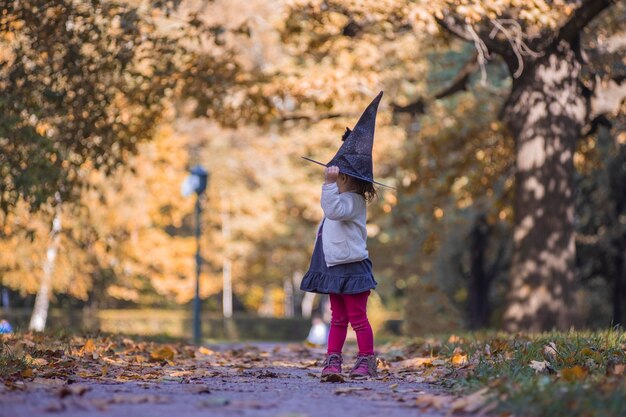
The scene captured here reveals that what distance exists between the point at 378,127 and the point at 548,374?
15.9m

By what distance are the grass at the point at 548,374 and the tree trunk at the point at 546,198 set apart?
13.4ft

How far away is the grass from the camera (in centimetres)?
464

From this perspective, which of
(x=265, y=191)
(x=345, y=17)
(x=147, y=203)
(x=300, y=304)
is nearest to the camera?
(x=345, y=17)

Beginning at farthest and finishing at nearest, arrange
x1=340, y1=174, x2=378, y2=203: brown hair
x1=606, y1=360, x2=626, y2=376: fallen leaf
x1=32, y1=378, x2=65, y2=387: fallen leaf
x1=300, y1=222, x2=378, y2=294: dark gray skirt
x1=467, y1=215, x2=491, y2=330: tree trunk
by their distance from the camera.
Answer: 1. x1=467, y1=215, x2=491, y2=330: tree trunk
2. x1=340, y1=174, x2=378, y2=203: brown hair
3. x1=300, y1=222, x2=378, y2=294: dark gray skirt
4. x1=32, y1=378, x2=65, y2=387: fallen leaf
5. x1=606, y1=360, x2=626, y2=376: fallen leaf

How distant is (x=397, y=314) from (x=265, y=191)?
2178cm

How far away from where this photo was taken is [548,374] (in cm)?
630

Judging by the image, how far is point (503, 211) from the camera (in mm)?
18969

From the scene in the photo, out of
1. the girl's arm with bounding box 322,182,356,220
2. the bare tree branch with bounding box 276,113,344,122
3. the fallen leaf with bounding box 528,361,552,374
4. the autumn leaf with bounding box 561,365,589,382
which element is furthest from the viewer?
the bare tree branch with bounding box 276,113,344,122

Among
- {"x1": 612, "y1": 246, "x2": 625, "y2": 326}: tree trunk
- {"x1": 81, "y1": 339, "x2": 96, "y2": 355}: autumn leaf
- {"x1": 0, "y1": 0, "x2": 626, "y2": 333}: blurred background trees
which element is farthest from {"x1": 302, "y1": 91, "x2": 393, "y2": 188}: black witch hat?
{"x1": 612, "y1": 246, "x2": 625, "y2": 326}: tree trunk

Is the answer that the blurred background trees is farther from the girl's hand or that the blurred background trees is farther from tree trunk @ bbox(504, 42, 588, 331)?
the girl's hand

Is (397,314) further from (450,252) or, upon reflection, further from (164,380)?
(164,380)

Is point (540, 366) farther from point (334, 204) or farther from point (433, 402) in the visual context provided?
point (334, 204)

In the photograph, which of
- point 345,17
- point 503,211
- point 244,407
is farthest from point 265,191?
point 244,407

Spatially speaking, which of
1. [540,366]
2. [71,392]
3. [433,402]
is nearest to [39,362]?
[71,392]
